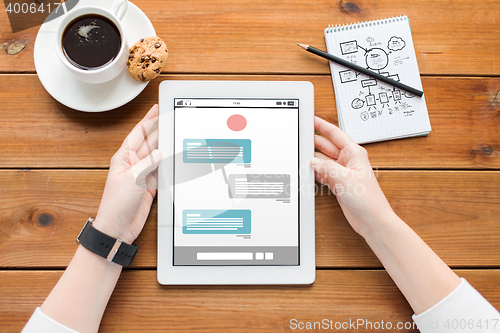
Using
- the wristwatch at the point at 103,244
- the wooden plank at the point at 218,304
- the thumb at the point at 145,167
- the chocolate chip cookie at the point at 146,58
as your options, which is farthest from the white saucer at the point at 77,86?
the wooden plank at the point at 218,304

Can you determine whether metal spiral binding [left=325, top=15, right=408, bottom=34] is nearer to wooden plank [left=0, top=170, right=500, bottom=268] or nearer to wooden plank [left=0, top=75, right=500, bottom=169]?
wooden plank [left=0, top=75, right=500, bottom=169]

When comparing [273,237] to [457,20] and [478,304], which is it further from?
[457,20]

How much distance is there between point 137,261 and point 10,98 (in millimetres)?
475

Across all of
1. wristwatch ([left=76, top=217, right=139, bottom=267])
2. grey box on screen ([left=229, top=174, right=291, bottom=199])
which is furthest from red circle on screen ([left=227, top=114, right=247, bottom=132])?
wristwatch ([left=76, top=217, right=139, bottom=267])

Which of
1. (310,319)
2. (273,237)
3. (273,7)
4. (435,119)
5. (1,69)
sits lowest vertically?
(310,319)

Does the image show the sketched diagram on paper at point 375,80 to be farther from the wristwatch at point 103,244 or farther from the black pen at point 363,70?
the wristwatch at point 103,244

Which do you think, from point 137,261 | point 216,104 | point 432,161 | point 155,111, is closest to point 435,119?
point 432,161

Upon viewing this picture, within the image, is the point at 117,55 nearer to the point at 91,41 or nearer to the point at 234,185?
the point at 91,41

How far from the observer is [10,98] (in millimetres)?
738

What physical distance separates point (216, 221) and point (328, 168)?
0.86 feet

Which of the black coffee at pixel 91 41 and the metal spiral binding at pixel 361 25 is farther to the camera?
the metal spiral binding at pixel 361 25

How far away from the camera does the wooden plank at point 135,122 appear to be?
2.40 ft

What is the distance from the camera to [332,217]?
74 centimetres

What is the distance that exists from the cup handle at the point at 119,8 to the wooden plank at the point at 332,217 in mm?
338
